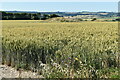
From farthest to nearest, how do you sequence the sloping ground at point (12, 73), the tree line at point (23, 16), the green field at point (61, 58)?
the tree line at point (23, 16) → the sloping ground at point (12, 73) → the green field at point (61, 58)

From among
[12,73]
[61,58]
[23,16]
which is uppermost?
[23,16]

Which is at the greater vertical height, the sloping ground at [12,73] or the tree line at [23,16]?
the tree line at [23,16]

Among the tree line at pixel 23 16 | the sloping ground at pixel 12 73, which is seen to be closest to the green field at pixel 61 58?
the sloping ground at pixel 12 73

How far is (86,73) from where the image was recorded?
6.20 metres

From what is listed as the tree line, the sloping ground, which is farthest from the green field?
the tree line

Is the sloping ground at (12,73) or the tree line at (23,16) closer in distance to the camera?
the sloping ground at (12,73)

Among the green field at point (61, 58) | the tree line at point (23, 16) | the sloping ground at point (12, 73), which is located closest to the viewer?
Result: the green field at point (61, 58)

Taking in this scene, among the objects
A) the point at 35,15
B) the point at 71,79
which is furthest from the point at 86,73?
the point at 35,15

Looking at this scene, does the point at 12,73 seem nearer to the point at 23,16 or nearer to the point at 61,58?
the point at 61,58

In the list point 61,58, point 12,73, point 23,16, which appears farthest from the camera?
point 23,16

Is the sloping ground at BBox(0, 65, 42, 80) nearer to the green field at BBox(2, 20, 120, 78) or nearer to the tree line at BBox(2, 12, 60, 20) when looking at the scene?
the green field at BBox(2, 20, 120, 78)

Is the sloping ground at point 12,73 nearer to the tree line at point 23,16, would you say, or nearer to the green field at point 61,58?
the green field at point 61,58

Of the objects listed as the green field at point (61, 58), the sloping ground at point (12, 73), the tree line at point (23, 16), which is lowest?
the sloping ground at point (12, 73)

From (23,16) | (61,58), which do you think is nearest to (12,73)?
(61,58)
